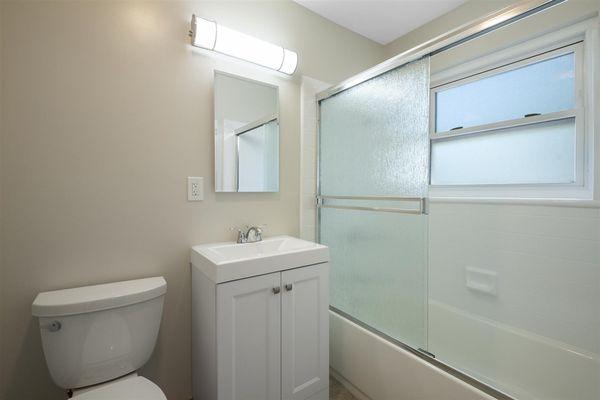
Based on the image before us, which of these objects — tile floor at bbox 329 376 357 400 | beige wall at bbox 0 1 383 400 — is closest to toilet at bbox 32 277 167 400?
beige wall at bbox 0 1 383 400

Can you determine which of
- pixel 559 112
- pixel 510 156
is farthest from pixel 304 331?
pixel 559 112

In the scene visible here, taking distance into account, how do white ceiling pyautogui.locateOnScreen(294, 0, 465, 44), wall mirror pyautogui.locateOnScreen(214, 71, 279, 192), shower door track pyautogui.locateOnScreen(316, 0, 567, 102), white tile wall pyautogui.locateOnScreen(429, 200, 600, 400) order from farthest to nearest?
white ceiling pyautogui.locateOnScreen(294, 0, 465, 44) → wall mirror pyautogui.locateOnScreen(214, 71, 279, 192) → white tile wall pyautogui.locateOnScreen(429, 200, 600, 400) → shower door track pyautogui.locateOnScreen(316, 0, 567, 102)

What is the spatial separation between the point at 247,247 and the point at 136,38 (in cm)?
119

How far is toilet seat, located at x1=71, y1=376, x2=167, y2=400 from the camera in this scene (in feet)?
3.23

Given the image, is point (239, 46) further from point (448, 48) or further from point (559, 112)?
point (559, 112)

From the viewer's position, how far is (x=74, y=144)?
3.99ft

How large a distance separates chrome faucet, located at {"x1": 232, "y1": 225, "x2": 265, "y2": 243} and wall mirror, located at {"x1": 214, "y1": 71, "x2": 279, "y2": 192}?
0.24 meters

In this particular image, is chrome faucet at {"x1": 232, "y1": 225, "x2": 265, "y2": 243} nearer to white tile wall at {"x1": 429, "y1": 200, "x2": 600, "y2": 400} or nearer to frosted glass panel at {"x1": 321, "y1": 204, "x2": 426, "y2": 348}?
frosted glass panel at {"x1": 321, "y1": 204, "x2": 426, "y2": 348}

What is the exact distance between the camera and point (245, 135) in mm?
1666

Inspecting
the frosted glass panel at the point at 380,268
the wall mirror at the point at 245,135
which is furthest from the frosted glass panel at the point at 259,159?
the frosted glass panel at the point at 380,268

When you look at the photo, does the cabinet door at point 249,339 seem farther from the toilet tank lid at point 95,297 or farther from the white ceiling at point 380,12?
the white ceiling at point 380,12

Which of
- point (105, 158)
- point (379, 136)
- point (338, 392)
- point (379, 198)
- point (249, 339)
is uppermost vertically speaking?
point (379, 136)

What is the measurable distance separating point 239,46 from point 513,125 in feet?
5.93

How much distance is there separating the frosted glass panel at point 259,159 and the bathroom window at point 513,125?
137 cm
